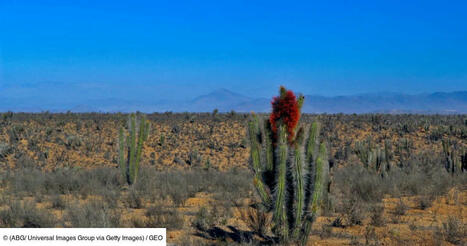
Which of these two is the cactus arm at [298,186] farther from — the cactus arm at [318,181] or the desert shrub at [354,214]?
the desert shrub at [354,214]

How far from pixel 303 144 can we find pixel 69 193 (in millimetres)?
8216

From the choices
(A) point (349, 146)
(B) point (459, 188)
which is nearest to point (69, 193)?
(B) point (459, 188)

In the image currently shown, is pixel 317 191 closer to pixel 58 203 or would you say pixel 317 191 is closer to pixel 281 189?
pixel 281 189

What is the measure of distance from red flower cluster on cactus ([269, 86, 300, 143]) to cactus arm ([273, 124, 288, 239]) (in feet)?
1.01

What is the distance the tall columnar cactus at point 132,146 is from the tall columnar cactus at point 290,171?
760cm

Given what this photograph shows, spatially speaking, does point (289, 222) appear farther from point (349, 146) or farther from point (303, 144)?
point (349, 146)

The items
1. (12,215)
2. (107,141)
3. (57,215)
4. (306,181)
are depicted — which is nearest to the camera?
(306,181)

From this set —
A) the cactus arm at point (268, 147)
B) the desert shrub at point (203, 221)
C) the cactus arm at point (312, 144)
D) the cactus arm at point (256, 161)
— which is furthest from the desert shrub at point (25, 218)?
the cactus arm at point (312, 144)

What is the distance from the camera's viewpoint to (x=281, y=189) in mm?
6863

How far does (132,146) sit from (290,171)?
27.5 feet

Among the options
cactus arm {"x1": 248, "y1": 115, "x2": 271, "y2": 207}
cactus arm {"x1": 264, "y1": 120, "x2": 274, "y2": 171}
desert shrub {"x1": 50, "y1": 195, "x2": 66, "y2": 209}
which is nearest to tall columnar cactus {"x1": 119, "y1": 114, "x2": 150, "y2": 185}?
desert shrub {"x1": 50, "y1": 195, "x2": 66, "y2": 209}

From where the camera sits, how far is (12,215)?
342 inches

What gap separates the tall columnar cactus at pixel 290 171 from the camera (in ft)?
22.4

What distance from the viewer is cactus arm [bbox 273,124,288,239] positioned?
6.81 m
